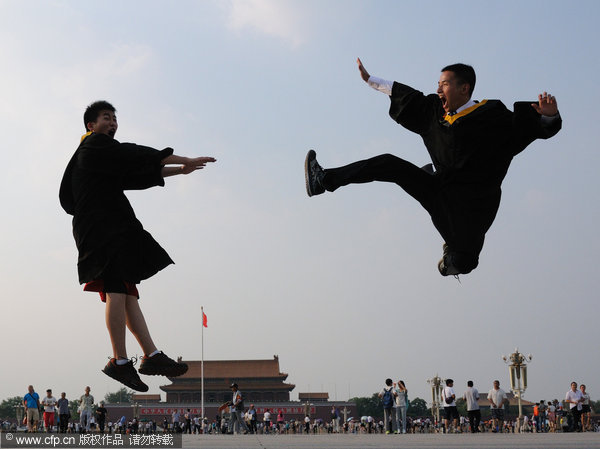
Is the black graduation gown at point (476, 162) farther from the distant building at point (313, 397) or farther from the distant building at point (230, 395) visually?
the distant building at point (313, 397)

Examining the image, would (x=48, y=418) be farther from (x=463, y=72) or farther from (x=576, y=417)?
(x=463, y=72)

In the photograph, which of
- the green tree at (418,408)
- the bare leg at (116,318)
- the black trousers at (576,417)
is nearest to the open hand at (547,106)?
the bare leg at (116,318)

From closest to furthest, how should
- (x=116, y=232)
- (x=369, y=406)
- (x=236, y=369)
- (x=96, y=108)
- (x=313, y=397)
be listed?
(x=116, y=232), (x=96, y=108), (x=236, y=369), (x=313, y=397), (x=369, y=406)

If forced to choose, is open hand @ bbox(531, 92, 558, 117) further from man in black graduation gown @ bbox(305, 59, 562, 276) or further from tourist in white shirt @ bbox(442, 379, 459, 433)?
tourist in white shirt @ bbox(442, 379, 459, 433)

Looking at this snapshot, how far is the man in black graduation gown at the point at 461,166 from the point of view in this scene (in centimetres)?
416

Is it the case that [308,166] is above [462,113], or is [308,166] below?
below

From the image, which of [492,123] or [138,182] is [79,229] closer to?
[138,182]

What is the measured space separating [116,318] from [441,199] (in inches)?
82.9

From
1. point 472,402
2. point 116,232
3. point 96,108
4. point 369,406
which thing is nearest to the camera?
point 116,232

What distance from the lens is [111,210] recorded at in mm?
3812

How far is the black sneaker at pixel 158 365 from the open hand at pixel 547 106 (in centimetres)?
261

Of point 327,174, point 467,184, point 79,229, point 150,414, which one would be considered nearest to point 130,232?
point 79,229

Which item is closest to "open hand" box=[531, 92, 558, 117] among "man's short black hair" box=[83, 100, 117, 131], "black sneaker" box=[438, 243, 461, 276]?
"black sneaker" box=[438, 243, 461, 276]

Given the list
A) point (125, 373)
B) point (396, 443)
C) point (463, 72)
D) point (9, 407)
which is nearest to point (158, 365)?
point (125, 373)
